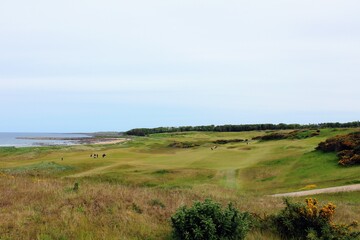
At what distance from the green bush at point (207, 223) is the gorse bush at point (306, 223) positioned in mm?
1519

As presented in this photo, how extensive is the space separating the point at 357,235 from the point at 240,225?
272 centimetres

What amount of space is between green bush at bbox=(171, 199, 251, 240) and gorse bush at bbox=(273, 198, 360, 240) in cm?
152

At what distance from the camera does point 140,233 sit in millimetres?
7688

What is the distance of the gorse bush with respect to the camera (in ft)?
27.0

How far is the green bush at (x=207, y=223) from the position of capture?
282 inches

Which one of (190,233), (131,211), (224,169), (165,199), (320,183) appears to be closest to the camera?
(190,233)

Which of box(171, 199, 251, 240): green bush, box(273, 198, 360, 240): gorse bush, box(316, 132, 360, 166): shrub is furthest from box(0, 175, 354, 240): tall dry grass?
box(316, 132, 360, 166): shrub

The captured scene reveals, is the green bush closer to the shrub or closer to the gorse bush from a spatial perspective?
the gorse bush

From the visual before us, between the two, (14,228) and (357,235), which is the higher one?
(14,228)

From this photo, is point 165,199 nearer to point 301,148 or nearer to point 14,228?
point 14,228

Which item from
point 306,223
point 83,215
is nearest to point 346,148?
point 306,223

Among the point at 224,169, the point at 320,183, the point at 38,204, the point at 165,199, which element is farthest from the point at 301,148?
the point at 38,204

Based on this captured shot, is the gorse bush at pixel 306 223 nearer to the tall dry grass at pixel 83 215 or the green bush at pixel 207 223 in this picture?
the tall dry grass at pixel 83 215

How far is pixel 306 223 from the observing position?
865 cm
